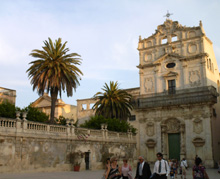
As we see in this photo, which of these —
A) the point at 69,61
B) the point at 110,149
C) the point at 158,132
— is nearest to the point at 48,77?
the point at 69,61

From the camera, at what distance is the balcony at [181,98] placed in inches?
1577

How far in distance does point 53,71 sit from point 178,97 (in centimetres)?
1957

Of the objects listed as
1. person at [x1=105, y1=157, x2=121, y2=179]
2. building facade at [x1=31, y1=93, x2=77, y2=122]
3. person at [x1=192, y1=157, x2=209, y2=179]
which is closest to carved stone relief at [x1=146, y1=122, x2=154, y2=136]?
building facade at [x1=31, y1=93, x2=77, y2=122]

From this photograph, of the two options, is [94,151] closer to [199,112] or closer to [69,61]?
[69,61]

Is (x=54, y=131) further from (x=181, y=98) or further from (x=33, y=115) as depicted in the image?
(x=181, y=98)

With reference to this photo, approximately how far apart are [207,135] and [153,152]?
8519 millimetres

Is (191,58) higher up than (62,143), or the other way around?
(191,58)

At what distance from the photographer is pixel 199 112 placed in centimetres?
4038

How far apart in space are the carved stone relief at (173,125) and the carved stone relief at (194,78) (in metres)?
5.99

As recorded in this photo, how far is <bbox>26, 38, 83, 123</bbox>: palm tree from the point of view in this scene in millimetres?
31656

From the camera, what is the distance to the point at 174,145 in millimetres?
42219

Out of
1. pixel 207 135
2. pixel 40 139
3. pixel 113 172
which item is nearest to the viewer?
pixel 113 172

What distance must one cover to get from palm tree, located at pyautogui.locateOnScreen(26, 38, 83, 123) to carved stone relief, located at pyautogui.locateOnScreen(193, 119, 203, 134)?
1774 cm

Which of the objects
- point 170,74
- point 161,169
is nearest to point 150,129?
point 170,74
